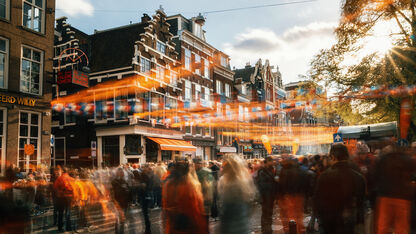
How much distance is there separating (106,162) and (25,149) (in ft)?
29.3

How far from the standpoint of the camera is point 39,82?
1709 cm

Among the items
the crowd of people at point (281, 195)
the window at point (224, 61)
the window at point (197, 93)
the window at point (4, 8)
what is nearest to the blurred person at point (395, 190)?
the crowd of people at point (281, 195)

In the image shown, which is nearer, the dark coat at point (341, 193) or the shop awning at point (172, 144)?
the dark coat at point (341, 193)

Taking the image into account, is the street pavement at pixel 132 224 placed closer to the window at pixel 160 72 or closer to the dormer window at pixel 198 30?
the window at pixel 160 72

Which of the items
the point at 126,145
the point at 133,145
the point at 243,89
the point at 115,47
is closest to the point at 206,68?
the point at 243,89

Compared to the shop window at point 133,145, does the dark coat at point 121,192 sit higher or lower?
lower

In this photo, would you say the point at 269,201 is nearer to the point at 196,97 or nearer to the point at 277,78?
the point at 196,97

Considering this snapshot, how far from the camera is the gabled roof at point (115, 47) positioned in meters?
25.7

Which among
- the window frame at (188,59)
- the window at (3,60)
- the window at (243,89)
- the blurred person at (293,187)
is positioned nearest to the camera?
the blurred person at (293,187)

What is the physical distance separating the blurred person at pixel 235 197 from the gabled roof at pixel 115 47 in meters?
21.4

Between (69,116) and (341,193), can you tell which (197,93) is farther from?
(341,193)

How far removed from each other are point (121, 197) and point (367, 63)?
1511 cm

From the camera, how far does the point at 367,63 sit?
1759 centimetres

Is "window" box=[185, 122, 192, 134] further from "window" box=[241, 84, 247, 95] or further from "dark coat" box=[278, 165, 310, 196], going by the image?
"dark coat" box=[278, 165, 310, 196]
